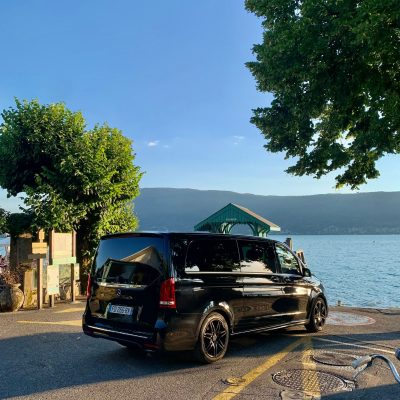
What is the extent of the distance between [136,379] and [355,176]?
13530 millimetres

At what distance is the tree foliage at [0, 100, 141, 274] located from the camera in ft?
44.3

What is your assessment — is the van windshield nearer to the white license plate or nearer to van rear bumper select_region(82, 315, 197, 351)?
the white license plate

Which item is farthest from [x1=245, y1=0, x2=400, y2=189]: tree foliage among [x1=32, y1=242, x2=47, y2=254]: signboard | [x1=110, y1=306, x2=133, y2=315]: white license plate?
[x1=32, y1=242, x2=47, y2=254]: signboard

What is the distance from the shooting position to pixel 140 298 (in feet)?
19.9

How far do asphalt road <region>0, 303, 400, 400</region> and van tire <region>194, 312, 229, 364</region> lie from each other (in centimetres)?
13

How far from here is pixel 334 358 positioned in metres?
6.69

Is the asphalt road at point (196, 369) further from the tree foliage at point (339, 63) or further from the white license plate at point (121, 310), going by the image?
the tree foliage at point (339, 63)

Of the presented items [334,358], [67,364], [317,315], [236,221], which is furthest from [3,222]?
[236,221]

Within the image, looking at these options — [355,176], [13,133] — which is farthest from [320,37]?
[13,133]

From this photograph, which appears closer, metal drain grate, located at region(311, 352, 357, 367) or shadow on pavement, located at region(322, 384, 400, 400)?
shadow on pavement, located at region(322, 384, 400, 400)

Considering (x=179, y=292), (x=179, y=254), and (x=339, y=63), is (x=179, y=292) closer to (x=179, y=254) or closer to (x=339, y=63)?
(x=179, y=254)

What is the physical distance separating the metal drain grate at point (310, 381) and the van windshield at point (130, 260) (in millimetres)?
2105

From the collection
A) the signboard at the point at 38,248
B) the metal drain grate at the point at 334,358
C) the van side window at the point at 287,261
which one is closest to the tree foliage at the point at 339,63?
the van side window at the point at 287,261

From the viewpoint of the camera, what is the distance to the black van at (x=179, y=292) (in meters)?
5.95
